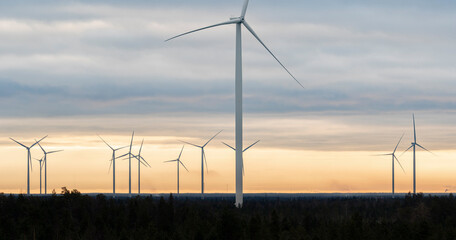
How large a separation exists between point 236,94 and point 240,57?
6.40m

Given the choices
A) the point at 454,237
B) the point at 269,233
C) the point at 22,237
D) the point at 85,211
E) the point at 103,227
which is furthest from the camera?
the point at 85,211

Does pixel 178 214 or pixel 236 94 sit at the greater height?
pixel 236 94

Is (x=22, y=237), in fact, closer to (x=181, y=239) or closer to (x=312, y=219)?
(x=181, y=239)

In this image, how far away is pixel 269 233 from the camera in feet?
463

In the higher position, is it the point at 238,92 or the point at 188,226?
the point at 238,92

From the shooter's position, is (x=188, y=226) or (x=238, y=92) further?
(x=188, y=226)

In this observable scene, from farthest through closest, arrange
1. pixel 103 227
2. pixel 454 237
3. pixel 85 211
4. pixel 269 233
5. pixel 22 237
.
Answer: pixel 85 211, pixel 103 227, pixel 22 237, pixel 269 233, pixel 454 237

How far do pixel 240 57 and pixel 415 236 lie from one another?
4326 cm

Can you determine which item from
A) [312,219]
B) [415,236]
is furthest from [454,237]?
[312,219]

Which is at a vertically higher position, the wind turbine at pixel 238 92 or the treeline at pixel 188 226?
the wind turbine at pixel 238 92

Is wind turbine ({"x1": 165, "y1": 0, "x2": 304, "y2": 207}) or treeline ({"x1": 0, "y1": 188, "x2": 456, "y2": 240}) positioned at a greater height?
wind turbine ({"x1": 165, "y1": 0, "x2": 304, "y2": 207})

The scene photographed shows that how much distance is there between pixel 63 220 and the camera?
18275cm

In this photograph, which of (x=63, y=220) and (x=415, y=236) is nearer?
(x=415, y=236)

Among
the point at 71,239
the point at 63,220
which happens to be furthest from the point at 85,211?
the point at 71,239
